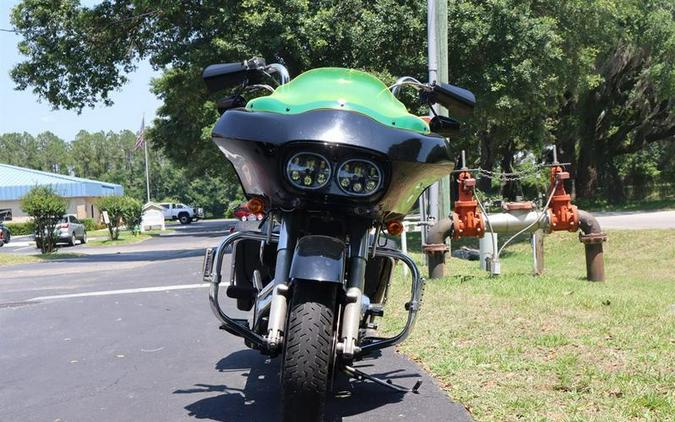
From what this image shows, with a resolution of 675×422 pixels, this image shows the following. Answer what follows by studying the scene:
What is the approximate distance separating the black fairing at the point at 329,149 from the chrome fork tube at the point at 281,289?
6.1 inches

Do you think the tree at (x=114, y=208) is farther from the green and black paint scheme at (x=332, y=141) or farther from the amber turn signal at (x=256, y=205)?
the green and black paint scheme at (x=332, y=141)

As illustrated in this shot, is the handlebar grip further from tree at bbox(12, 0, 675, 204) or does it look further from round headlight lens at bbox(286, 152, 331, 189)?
tree at bbox(12, 0, 675, 204)

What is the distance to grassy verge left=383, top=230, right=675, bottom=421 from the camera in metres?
3.77

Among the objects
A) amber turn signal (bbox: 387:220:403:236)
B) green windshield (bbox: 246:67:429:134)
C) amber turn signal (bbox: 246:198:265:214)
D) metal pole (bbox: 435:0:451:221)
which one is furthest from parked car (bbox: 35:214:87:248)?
green windshield (bbox: 246:67:429:134)

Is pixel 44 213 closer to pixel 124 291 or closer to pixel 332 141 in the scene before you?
pixel 124 291

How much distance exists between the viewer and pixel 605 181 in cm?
3966

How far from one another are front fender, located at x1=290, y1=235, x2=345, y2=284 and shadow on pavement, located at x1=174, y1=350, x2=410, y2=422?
110cm

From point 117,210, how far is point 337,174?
32966mm

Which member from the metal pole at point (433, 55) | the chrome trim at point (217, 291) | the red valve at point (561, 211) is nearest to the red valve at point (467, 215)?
the red valve at point (561, 211)

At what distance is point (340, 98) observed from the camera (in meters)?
Result: 3.53

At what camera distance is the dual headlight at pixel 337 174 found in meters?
3.36

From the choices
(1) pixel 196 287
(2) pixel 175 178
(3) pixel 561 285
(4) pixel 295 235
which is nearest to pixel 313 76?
(4) pixel 295 235

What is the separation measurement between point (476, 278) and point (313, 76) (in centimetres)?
587

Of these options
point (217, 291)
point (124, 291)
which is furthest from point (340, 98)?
point (124, 291)
